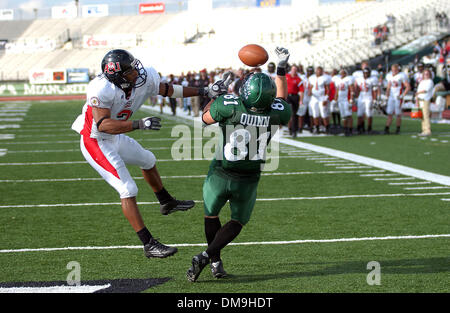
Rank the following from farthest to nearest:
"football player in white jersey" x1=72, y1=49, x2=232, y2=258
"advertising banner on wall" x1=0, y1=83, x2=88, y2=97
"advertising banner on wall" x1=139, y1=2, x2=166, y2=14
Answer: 1. "advertising banner on wall" x1=139, y1=2, x2=166, y2=14
2. "advertising banner on wall" x1=0, y1=83, x2=88, y2=97
3. "football player in white jersey" x1=72, y1=49, x2=232, y2=258

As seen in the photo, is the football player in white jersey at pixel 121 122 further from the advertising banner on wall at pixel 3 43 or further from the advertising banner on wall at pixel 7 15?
the advertising banner on wall at pixel 7 15

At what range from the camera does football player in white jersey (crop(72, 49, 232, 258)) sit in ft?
16.9

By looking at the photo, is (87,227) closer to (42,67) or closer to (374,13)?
(374,13)

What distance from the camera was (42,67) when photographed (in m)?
52.9

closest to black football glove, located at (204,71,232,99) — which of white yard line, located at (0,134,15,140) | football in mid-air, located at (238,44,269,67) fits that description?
football in mid-air, located at (238,44,269,67)

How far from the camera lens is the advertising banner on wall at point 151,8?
59.2 metres

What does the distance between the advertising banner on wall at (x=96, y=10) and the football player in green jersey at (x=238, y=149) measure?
2231 inches

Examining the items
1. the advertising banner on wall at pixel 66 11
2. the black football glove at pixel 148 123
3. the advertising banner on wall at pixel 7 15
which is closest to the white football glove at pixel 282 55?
the black football glove at pixel 148 123

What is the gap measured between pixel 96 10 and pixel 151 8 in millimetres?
4738

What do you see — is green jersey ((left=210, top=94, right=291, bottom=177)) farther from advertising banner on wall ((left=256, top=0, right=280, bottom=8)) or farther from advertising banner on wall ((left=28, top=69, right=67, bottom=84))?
advertising banner on wall ((left=256, top=0, right=280, bottom=8))
